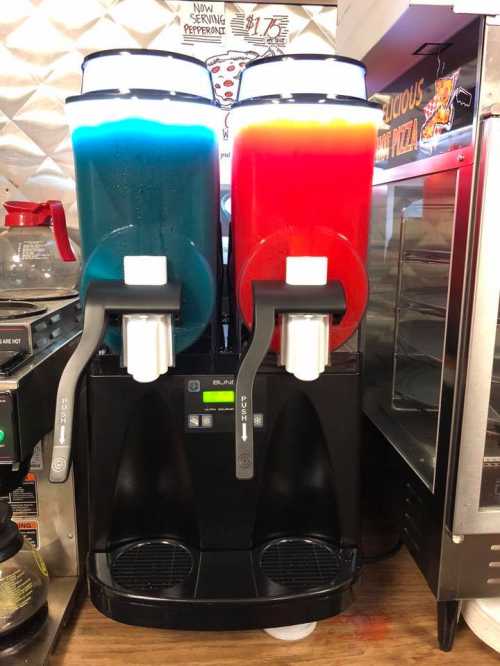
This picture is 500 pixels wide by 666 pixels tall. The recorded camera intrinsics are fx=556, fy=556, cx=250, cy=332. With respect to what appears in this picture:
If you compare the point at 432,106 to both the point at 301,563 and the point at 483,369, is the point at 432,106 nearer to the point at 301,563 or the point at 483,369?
the point at 483,369

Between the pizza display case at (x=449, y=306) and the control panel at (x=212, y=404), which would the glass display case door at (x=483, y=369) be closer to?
the pizza display case at (x=449, y=306)

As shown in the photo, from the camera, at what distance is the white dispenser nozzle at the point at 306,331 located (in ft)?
1.76

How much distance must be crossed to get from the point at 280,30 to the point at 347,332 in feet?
2.47

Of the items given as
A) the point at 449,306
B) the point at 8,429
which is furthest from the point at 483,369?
the point at 8,429

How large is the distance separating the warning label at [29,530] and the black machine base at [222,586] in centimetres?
19

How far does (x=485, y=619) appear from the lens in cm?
67

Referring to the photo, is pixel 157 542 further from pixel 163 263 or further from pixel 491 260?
pixel 491 260

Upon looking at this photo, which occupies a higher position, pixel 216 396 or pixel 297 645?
pixel 216 396

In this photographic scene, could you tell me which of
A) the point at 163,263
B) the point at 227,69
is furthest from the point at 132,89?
the point at 227,69

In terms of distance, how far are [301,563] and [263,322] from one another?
30cm

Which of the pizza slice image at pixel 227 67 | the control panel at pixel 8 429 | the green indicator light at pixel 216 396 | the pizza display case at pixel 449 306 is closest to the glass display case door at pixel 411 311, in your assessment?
the pizza display case at pixel 449 306

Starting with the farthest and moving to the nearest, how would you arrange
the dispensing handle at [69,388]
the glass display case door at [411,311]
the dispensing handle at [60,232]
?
the dispensing handle at [60,232] < the glass display case door at [411,311] < the dispensing handle at [69,388]

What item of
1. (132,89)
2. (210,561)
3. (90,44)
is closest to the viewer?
(132,89)

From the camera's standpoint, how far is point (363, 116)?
57 cm
